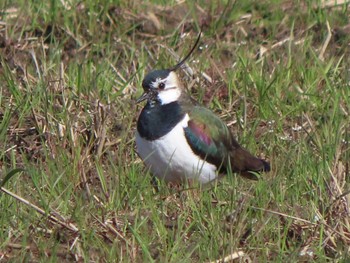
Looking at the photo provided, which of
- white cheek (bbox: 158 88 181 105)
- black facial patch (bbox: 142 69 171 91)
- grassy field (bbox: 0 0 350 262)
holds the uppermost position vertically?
black facial patch (bbox: 142 69 171 91)

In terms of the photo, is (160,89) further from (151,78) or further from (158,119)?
(158,119)

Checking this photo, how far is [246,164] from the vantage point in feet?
19.1

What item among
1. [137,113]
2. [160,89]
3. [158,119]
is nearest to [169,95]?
A: [160,89]

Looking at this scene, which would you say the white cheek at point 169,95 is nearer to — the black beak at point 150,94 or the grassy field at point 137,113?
the black beak at point 150,94

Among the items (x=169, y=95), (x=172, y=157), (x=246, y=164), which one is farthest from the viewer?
(x=169, y=95)

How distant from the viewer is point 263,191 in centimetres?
532

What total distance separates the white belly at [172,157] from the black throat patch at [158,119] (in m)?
0.02

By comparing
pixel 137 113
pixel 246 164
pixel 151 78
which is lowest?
pixel 137 113

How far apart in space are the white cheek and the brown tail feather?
41 centimetres

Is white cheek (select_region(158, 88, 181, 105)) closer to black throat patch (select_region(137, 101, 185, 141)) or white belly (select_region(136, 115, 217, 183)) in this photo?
black throat patch (select_region(137, 101, 185, 141))

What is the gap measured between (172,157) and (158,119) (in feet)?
0.75

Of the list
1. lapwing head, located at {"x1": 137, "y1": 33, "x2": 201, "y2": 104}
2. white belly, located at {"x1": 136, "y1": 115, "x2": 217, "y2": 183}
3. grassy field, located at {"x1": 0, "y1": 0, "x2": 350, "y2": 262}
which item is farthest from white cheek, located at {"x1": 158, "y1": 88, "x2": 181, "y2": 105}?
grassy field, located at {"x1": 0, "y1": 0, "x2": 350, "y2": 262}

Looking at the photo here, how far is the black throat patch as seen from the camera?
5.65m

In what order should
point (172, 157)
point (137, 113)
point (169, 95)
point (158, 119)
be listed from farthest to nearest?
point (137, 113), point (169, 95), point (158, 119), point (172, 157)
